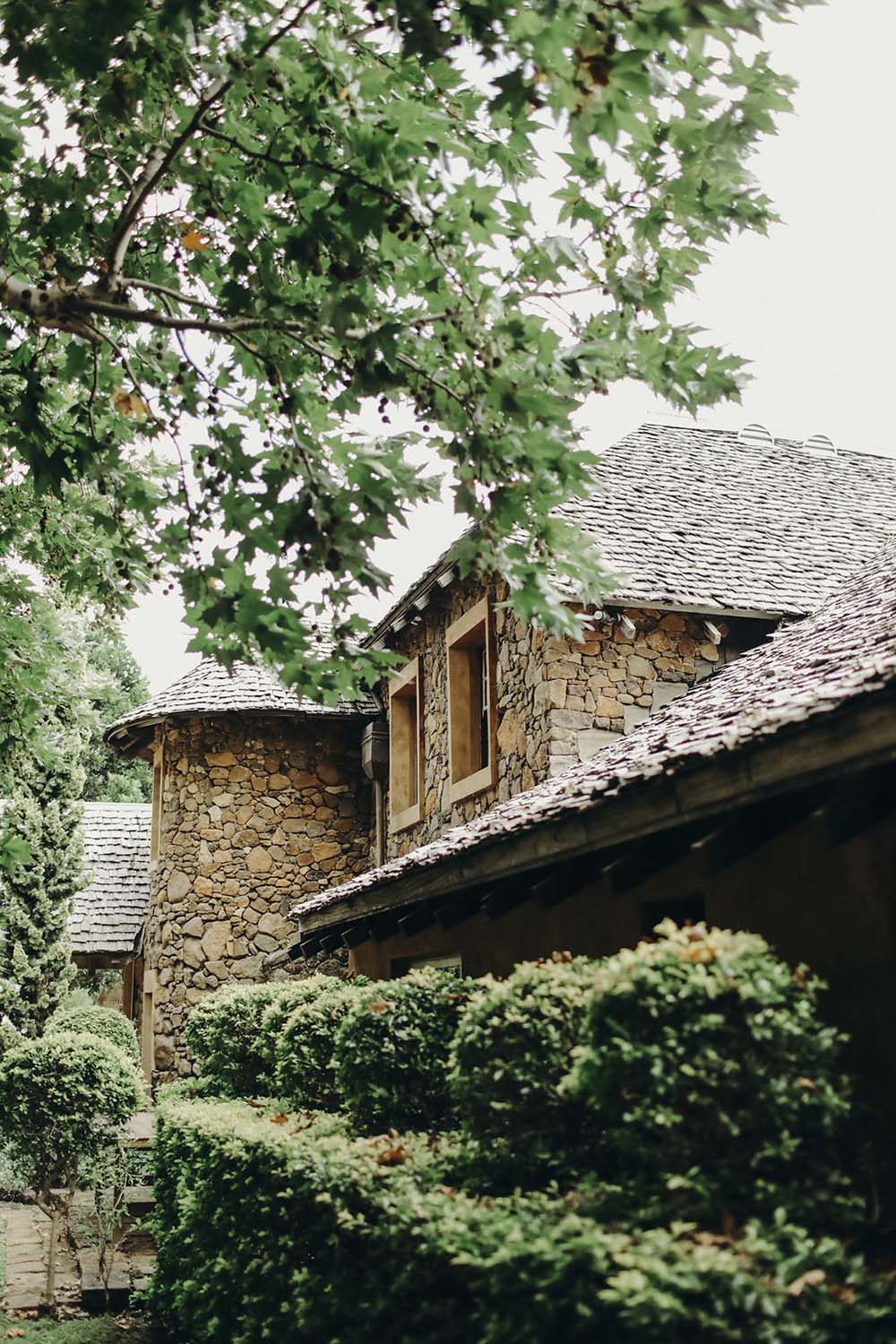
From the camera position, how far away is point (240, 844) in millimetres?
15531

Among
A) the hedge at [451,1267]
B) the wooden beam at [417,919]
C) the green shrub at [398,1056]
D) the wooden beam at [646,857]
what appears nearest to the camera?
the hedge at [451,1267]

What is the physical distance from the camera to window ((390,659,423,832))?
544 inches

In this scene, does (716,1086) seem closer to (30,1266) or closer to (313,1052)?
(313,1052)

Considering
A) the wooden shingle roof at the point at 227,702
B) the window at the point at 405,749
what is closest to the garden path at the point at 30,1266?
the window at the point at 405,749

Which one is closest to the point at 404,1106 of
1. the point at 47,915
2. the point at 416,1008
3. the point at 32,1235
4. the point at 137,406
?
the point at 416,1008

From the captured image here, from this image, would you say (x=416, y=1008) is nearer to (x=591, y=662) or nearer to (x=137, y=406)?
(x=137, y=406)

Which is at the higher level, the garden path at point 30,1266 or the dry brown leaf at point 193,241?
the dry brown leaf at point 193,241

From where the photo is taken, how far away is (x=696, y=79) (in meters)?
4.75

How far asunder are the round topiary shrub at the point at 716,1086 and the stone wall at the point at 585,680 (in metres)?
6.14

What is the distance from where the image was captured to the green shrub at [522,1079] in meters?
4.07

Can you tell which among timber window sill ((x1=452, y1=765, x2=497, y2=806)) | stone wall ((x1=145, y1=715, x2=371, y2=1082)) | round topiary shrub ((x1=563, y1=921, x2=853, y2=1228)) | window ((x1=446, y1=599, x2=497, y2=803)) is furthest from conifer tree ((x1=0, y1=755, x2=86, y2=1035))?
round topiary shrub ((x1=563, y1=921, x2=853, y2=1228))

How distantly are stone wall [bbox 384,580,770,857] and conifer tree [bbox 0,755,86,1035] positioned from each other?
8.38 metres

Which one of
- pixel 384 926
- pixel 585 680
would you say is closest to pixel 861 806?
pixel 384 926

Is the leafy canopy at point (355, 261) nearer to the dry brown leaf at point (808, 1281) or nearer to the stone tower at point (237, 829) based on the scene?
the dry brown leaf at point (808, 1281)
